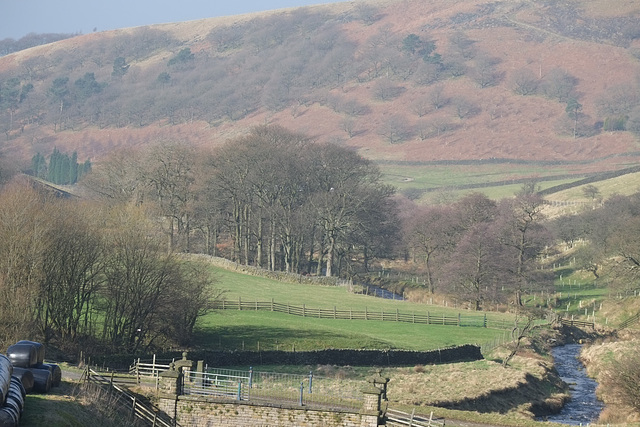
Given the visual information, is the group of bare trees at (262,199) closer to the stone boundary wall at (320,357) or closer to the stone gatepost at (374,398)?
the stone boundary wall at (320,357)

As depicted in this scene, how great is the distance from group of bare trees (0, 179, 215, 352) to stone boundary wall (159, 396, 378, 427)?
42.5 feet

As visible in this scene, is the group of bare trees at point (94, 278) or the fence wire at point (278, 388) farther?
the group of bare trees at point (94, 278)

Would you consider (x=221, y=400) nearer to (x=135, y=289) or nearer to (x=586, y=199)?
(x=135, y=289)

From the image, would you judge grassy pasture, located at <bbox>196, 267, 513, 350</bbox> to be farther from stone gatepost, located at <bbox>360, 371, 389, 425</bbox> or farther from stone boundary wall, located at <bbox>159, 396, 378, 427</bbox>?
stone gatepost, located at <bbox>360, 371, 389, 425</bbox>

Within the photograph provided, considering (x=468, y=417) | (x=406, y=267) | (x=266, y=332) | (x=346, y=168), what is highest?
(x=346, y=168)

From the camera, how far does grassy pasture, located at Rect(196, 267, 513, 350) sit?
61.3 m

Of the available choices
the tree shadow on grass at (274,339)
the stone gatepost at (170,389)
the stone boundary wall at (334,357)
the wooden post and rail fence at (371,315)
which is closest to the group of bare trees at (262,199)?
the wooden post and rail fence at (371,315)

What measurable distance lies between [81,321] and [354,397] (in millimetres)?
17870

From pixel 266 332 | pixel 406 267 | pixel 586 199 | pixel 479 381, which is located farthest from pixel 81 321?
pixel 586 199

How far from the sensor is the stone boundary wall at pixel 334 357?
182 ft

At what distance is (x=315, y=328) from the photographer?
66.6 meters

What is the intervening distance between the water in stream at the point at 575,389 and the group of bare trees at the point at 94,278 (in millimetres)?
21458

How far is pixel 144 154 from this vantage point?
114375 mm

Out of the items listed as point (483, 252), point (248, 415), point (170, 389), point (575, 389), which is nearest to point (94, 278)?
point (170, 389)
